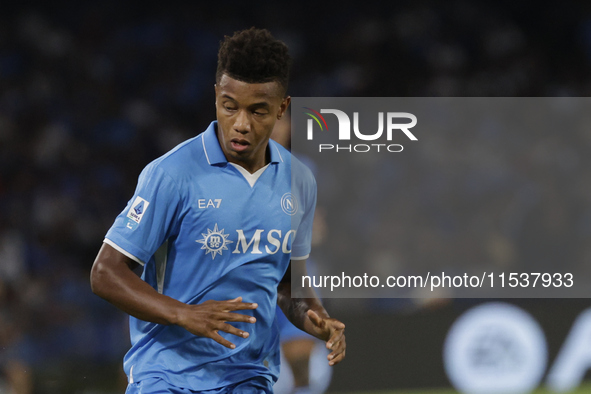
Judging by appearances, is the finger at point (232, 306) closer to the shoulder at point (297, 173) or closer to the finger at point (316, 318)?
the finger at point (316, 318)

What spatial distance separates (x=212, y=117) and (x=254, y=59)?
485 cm

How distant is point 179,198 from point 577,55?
21.1ft

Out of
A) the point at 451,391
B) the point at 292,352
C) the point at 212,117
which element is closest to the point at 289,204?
the point at 292,352

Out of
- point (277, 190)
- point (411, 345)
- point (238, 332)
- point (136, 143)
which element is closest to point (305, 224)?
point (277, 190)

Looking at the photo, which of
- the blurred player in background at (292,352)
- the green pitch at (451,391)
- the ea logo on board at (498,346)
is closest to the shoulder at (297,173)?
the blurred player in background at (292,352)

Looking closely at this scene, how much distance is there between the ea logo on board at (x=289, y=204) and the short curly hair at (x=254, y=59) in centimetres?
39

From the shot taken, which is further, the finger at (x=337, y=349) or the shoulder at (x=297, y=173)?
the shoulder at (x=297, y=173)

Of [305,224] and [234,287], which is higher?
[305,224]

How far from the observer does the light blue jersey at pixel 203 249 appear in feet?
7.56

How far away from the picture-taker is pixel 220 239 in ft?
7.80

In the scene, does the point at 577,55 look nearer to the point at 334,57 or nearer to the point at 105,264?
the point at 334,57

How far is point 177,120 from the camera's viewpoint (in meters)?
7.30

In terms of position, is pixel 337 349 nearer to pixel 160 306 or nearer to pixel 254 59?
pixel 160 306

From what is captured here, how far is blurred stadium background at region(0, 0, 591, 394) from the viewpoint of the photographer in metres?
5.45
